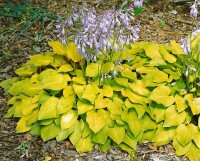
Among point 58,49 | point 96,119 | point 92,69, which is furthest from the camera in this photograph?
point 58,49

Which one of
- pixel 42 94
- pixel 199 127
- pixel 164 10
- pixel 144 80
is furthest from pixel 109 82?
pixel 164 10

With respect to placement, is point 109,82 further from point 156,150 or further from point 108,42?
point 156,150

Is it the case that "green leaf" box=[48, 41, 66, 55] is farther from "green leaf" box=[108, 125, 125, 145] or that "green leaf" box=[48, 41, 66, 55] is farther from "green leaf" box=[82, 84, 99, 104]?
"green leaf" box=[108, 125, 125, 145]

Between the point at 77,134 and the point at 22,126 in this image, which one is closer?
the point at 77,134

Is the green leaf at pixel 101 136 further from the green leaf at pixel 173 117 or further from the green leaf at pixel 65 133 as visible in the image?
the green leaf at pixel 173 117

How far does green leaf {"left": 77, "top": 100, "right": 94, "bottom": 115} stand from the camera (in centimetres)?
437

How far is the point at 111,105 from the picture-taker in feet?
14.7

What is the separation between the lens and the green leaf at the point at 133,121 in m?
4.43

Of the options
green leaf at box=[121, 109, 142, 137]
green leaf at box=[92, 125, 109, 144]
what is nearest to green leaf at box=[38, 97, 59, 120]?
green leaf at box=[92, 125, 109, 144]

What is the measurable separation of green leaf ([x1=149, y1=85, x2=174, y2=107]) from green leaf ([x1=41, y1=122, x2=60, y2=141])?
3.46 ft

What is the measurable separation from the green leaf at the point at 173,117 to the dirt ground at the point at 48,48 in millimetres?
282

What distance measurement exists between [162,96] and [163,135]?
41 centimetres

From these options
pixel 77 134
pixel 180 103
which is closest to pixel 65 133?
pixel 77 134

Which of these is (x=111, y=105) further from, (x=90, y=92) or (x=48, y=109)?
(x=48, y=109)
